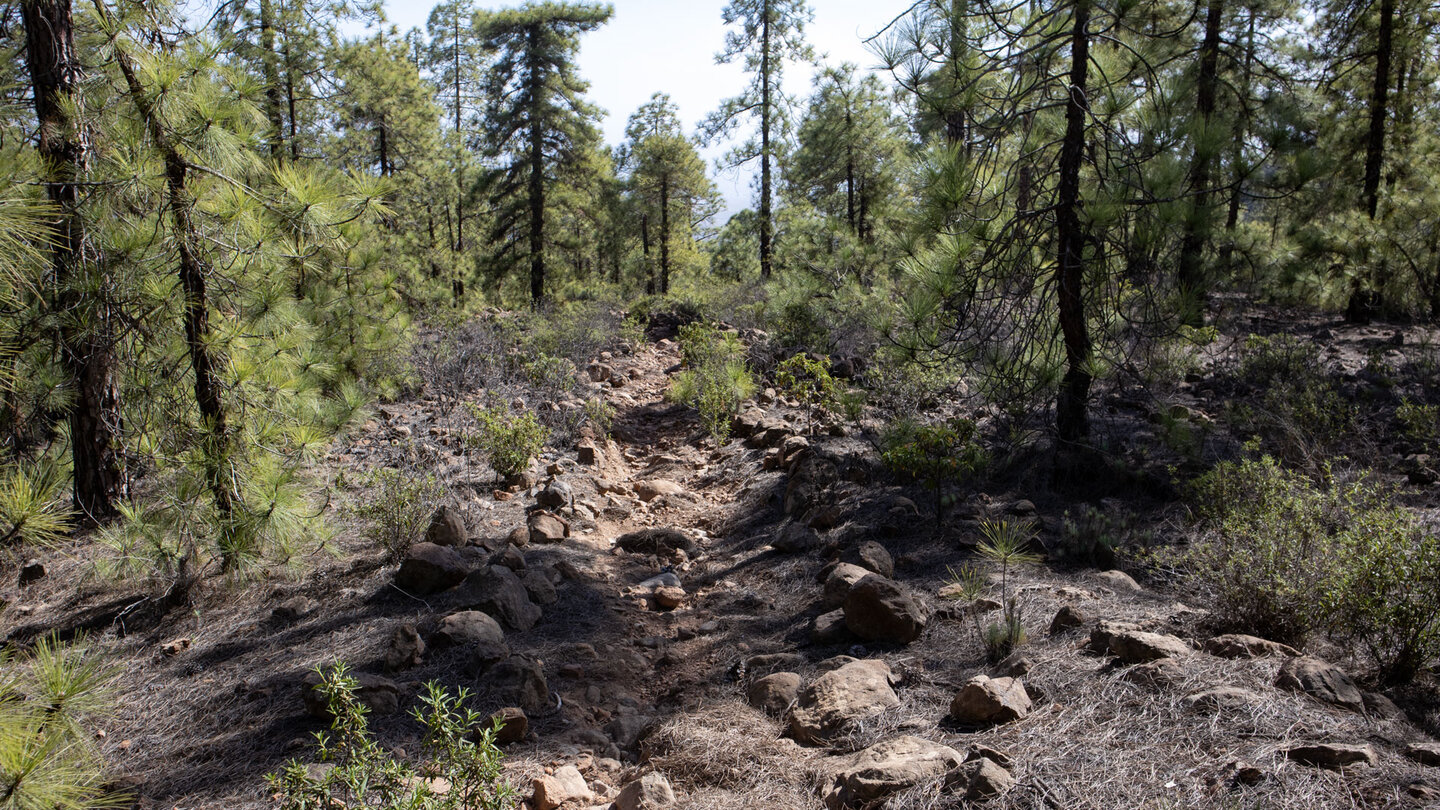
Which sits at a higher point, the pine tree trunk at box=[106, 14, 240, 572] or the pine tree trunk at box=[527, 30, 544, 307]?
the pine tree trunk at box=[527, 30, 544, 307]

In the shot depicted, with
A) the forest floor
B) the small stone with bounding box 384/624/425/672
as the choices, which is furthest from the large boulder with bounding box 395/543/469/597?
the small stone with bounding box 384/624/425/672

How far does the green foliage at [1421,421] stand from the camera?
5.04m

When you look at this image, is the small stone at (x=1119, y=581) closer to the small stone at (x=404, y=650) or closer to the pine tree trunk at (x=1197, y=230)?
the pine tree trunk at (x=1197, y=230)

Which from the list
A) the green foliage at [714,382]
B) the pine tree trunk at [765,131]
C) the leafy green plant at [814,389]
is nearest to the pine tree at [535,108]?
the pine tree trunk at [765,131]

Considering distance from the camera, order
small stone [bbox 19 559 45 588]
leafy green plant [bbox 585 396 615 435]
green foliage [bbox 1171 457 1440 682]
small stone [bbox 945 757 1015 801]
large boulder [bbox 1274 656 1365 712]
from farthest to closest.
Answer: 1. leafy green plant [bbox 585 396 615 435]
2. small stone [bbox 19 559 45 588]
3. green foliage [bbox 1171 457 1440 682]
4. large boulder [bbox 1274 656 1365 712]
5. small stone [bbox 945 757 1015 801]

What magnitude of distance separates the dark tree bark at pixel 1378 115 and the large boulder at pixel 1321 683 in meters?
9.31

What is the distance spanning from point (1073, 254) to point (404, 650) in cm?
463

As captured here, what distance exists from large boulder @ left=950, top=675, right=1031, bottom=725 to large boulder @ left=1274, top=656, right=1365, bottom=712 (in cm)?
84

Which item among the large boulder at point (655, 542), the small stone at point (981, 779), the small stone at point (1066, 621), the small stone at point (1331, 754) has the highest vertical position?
the small stone at point (1331, 754)

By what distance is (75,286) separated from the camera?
348 cm

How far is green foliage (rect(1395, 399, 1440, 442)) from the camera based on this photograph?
16.5 feet

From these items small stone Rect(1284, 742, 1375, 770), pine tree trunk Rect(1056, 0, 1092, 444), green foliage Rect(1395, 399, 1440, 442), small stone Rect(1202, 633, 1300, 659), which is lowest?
small stone Rect(1284, 742, 1375, 770)

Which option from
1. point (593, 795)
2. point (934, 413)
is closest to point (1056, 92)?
point (934, 413)

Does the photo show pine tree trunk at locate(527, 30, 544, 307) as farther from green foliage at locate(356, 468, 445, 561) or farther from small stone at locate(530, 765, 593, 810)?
small stone at locate(530, 765, 593, 810)
